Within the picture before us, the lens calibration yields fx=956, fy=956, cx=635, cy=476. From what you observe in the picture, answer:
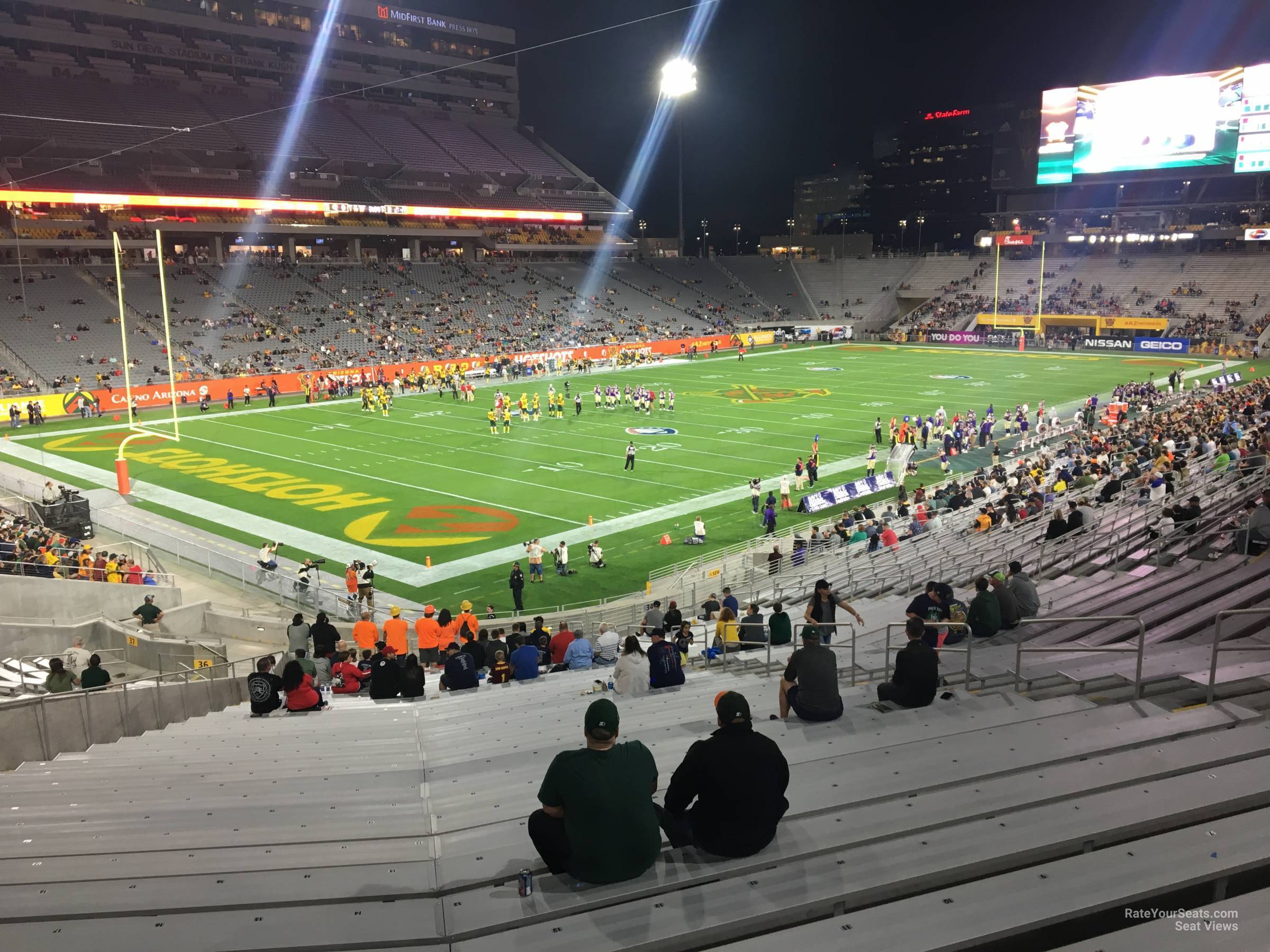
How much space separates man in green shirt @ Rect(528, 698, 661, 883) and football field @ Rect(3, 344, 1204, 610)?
1434 centimetres

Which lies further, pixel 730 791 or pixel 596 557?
pixel 596 557

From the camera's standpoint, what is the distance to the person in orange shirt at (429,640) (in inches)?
491

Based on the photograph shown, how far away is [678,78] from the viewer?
35.2 meters

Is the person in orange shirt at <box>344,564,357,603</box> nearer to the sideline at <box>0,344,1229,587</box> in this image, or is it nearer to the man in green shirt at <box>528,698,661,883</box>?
the sideline at <box>0,344,1229,587</box>

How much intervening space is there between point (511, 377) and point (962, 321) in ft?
135

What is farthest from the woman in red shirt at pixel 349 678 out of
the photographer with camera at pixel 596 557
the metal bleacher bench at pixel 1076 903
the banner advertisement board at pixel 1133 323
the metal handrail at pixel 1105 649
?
the banner advertisement board at pixel 1133 323

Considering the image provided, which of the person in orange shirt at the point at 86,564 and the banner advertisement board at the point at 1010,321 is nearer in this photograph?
the person in orange shirt at the point at 86,564

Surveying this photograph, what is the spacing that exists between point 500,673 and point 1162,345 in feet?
214

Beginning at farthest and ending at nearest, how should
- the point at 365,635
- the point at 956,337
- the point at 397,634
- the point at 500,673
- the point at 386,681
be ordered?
the point at 956,337, the point at 365,635, the point at 397,634, the point at 500,673, the point at 386,681

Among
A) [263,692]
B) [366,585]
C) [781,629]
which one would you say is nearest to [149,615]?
[366,585]

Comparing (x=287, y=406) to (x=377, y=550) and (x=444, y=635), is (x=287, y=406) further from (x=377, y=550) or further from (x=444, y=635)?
(x=444, y=635)

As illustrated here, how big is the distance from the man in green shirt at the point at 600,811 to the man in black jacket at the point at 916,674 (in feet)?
9.87

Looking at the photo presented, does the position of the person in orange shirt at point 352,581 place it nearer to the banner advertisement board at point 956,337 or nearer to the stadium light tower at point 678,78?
the stadium light tower at point 678,78

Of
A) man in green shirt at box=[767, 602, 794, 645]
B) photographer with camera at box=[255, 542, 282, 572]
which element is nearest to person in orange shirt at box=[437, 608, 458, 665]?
man in green shirt at box=[767, 602, 794, 645]
